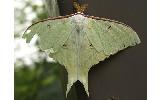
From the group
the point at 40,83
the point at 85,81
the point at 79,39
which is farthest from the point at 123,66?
the point at 40,83

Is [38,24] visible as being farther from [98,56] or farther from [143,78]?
[143,78]

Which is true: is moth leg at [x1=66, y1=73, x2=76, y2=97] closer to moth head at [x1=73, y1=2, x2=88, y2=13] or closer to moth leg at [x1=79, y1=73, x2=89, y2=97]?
moth leg at [x1=79, y1=73, x2=89, y2=97]

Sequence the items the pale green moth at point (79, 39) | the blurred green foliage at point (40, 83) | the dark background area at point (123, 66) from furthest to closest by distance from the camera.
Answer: the blurred green foliage at point (40, 83), the pale green moth at point (79, 39), the dark background area at point (123, 66)

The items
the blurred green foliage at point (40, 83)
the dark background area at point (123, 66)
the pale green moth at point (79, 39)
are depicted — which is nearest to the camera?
the dark background area at point (123, 66)

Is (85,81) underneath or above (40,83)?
above

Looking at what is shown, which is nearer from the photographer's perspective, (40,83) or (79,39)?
(79,39)

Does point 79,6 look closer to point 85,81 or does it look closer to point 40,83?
point 85,81

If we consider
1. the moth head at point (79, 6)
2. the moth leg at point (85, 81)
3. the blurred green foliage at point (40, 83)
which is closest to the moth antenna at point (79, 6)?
the moth head at point (79, 6)

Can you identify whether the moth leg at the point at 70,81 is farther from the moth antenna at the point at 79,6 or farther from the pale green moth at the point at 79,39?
the moth antenna at the point at 79,6
